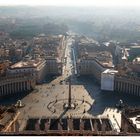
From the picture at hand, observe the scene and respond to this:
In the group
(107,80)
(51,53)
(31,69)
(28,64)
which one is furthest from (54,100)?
(51,53)

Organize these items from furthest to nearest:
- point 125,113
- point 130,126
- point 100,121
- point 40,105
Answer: point 40,105
point 100,121
point 125,113
point 130,126

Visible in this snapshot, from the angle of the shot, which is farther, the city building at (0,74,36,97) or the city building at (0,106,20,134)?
the city building at (0,74,36,97)

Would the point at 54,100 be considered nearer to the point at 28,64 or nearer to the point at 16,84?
the point at 16,84

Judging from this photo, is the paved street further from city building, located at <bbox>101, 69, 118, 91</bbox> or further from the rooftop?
the rooftop

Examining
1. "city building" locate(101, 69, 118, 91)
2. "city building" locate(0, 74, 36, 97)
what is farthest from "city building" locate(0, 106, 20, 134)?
"city building" locate(101, 69, 118, 91)

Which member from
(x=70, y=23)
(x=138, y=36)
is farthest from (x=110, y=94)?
(x=70, y=23)

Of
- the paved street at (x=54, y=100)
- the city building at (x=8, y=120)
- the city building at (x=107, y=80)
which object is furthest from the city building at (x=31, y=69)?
the city building at (x=8, y=120)

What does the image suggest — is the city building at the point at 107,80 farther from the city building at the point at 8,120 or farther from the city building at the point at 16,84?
the city building at the point at 8,120

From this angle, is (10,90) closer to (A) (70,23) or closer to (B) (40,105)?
(B) (40,105)

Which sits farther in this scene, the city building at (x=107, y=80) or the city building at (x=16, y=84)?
the city building at (x=107, y=80)

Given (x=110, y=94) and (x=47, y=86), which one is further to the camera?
(x=47, y=86)

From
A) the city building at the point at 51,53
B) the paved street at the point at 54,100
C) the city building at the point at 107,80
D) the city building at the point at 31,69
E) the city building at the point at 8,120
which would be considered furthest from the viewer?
the city building at the point at 51,53
